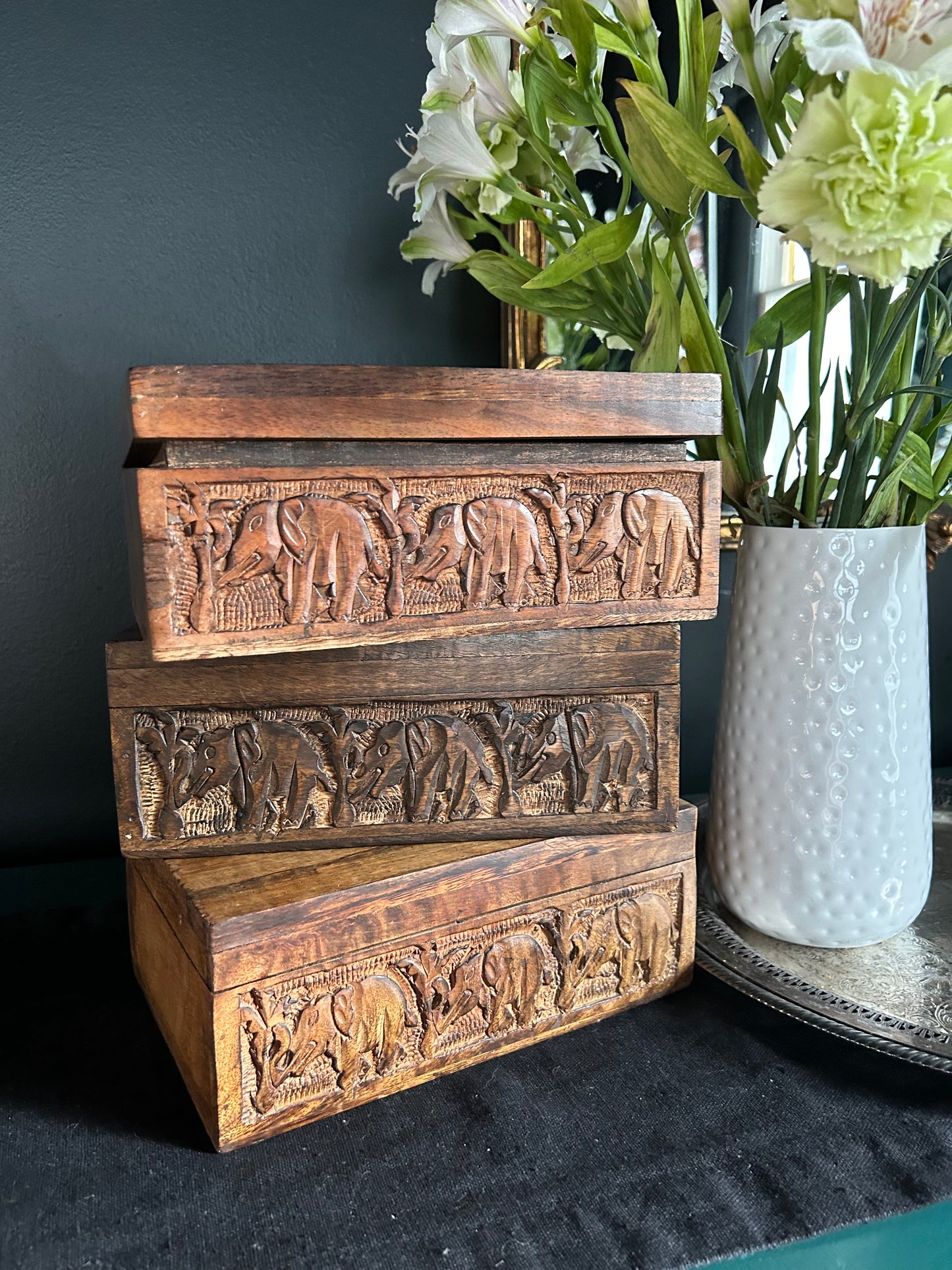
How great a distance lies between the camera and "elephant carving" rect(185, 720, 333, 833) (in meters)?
0.64

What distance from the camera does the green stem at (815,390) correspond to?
0.64 m

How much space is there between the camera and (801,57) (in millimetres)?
571

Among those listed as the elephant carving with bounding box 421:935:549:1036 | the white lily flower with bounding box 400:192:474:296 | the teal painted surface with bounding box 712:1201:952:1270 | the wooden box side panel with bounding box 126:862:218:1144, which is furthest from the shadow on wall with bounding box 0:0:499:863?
the teal painted surface with bounding box 712:1201:952:1270

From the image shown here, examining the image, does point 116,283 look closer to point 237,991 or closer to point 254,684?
point 254,684

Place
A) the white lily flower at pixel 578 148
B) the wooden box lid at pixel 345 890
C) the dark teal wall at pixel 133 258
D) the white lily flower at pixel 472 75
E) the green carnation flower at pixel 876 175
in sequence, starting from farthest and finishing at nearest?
1. the dark teal wall at pixel 133 258
2. the white lily flower at pixel 578 148
3. the white lily flower at pixel 472 75
4. the wooden box lid at pixel 345 890
5. the green carnation flower at pixel 876 175

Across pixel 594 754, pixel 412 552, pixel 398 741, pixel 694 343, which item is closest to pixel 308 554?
pixel 412 552

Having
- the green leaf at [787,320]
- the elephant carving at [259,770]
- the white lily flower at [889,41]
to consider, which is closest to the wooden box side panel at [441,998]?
the elephant carving at [259,770]

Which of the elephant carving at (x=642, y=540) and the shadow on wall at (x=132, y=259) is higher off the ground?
the shadow on wall at (x=132, y=259)

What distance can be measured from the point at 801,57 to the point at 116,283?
65 cm

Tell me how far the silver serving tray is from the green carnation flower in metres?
0.48

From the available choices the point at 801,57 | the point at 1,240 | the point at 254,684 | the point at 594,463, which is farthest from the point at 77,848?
the point at 801,57

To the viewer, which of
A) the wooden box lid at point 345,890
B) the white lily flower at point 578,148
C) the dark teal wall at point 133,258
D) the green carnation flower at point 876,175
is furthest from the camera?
the dark teal wall at point 133,258

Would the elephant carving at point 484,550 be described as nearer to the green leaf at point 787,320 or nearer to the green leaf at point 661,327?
the green leaf at point 661,327

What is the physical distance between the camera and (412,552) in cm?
58
